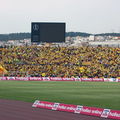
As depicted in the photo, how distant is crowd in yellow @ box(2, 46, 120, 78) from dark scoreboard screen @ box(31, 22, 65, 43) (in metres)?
6.72

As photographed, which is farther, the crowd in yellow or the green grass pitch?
the crowd in yellow

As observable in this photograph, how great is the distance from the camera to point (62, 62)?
222 feet

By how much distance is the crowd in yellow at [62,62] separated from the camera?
62.2 meters

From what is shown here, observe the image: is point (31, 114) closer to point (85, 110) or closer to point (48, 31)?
point (85, 110)

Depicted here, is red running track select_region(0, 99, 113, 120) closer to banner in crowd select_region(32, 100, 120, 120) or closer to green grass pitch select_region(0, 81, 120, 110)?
banner in crowd select_region(32, 100, 120, 120)

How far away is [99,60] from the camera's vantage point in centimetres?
6725

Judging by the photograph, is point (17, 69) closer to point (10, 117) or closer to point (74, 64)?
point (74, 64)

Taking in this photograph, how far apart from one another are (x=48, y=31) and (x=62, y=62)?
1016 cm

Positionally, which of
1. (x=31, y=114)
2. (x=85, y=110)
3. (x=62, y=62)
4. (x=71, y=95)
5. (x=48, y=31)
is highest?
(x=48, y=31)

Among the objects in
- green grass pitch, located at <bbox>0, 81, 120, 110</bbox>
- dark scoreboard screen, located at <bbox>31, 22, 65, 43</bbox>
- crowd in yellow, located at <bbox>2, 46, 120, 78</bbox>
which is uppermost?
dark scoreboard screen, located at <bbox>31, 22, 65, 43</bbox>

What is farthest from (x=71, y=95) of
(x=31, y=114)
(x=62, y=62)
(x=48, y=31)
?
(x=62, y=62)

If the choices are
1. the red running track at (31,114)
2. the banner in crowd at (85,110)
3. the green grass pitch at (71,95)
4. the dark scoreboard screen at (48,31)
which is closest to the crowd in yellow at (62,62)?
the dark scoreboard screen at (48,31)

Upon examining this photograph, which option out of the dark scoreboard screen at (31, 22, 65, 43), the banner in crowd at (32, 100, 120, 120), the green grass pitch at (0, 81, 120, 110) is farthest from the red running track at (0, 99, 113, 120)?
the dark scoreboard screen at (31, 22, 65, 43)

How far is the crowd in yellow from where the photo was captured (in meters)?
62.2
